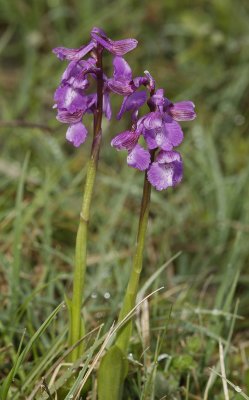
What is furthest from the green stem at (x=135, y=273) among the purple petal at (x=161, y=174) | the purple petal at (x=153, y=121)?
the purple petal at (x=153, y=121)

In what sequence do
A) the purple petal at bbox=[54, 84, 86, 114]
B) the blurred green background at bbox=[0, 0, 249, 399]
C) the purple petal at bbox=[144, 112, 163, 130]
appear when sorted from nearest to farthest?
the purple petal at bbox=[144, 112, 163, 130] → the purple petal at bbox=[54, 84, 86, 114] → the blurred green background at bbox=[0, 0, 249, 399]

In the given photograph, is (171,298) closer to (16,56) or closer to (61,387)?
(61,387)

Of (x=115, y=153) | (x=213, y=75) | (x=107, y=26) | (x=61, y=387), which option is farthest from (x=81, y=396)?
(x=107, y=26)

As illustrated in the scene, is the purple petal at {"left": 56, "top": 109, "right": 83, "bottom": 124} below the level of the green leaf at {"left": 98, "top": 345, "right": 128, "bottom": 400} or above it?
above

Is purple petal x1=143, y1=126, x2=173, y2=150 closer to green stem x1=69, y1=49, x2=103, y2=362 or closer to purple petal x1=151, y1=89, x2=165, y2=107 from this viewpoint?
purple petal x1=151, y1=89, x2=165, y2=107

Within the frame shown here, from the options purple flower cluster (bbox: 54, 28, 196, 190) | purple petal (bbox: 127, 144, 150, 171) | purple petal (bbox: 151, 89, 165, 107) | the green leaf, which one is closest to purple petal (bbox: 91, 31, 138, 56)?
purple flower cluster (bbox: 54, 28, 196, 190)

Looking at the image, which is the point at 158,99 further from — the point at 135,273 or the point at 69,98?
the point at 135,273

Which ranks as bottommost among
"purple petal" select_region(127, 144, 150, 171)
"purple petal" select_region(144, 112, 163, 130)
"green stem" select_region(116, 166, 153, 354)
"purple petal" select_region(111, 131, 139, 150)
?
"green stem" select_region(116, 166, 153, 354)
